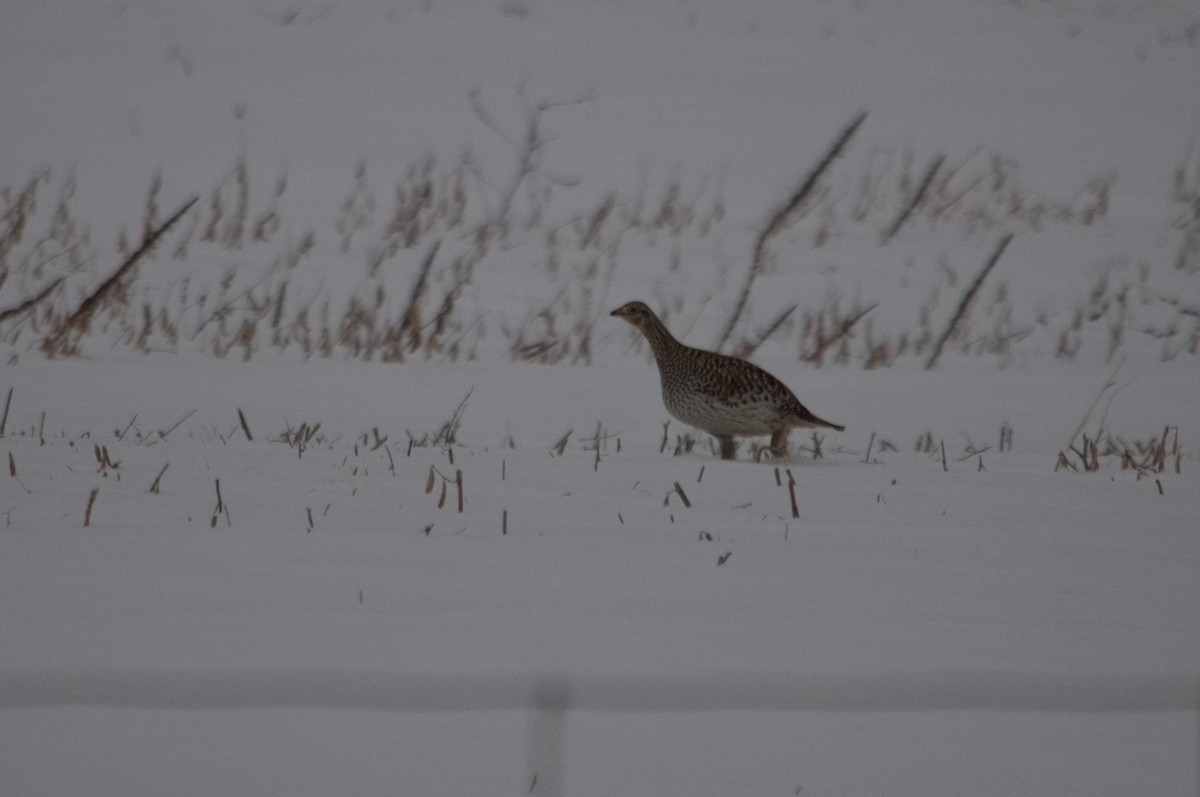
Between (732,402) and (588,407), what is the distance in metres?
2.54

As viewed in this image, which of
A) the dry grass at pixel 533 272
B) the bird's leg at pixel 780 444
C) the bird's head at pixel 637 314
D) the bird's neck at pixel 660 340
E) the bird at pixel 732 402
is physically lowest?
the bird's leg at pixel 780 444

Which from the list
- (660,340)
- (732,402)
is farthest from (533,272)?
(732,402)

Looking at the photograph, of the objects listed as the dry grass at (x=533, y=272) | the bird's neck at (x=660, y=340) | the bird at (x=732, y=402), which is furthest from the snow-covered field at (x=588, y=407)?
the bird's neck at (x=660, y=340)

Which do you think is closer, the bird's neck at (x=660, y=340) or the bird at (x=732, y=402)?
the bird at (x=732, y=402)

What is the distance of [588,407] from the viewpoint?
8227 mm

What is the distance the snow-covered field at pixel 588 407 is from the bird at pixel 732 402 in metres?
0.21

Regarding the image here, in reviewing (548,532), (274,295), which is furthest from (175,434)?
(274,295)

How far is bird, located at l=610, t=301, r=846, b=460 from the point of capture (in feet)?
18.9

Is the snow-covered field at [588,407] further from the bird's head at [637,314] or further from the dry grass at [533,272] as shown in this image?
the bird's head at [637,314]

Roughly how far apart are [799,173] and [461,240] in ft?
14.7

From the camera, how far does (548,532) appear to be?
3.79m

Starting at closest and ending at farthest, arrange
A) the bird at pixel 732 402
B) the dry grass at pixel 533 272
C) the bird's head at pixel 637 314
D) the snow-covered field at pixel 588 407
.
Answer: the snow-covered field at pixel 588 407 → the bird at pixel 732 402 → the bird's head at pixel 637 314 → the dry grass at pixel 533 272

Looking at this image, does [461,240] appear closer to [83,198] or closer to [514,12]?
[83,198]

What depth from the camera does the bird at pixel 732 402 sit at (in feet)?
18.9
